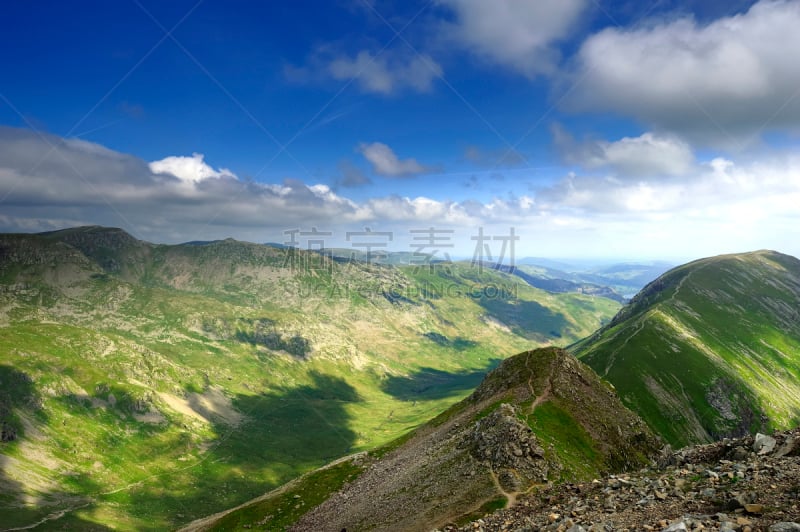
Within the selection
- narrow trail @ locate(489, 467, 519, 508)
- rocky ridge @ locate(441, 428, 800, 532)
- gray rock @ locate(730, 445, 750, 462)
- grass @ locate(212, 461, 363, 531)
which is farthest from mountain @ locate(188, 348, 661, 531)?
gray rock @ locate(730, 445, 750, 462)

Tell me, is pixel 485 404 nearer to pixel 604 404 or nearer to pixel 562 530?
pixel 604 404

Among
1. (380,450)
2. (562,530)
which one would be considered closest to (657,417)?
(380,450)

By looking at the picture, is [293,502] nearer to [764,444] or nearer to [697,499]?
[697,499]

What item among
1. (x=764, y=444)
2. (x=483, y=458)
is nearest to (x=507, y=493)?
(x=483, y=458)

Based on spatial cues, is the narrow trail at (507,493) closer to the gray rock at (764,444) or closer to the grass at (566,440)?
the grass at (566,440)

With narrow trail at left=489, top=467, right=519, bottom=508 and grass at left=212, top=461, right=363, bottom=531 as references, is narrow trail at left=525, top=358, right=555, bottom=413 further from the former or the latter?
grass at left=212, top=461, right=363, bottom=531
